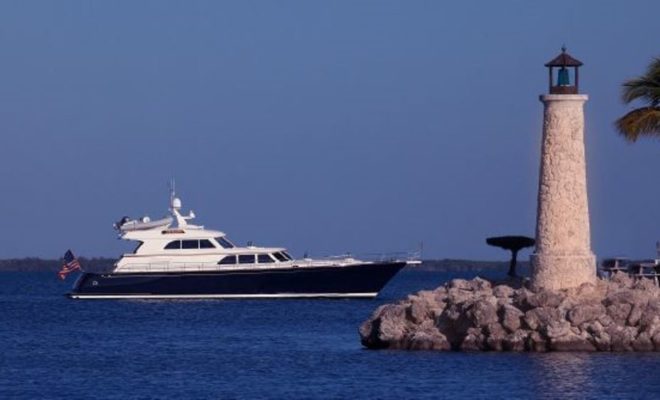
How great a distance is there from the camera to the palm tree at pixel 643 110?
123 ft

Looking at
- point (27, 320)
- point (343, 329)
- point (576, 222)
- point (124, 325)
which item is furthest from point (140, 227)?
point (576, 222)

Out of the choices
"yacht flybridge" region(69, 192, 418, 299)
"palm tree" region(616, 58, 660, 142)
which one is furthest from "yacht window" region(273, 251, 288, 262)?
"palm tree" region(616, 58, 660, 142)

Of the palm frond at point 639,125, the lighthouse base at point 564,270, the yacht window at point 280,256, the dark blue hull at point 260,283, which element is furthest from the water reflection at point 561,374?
the dark blue hull at point 260,283

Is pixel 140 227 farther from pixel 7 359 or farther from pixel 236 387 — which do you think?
pixel 236 387

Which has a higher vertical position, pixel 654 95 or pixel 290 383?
pixel 654 95

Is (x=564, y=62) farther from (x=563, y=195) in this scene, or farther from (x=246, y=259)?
(x=246, y=259)

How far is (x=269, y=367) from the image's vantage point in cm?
3434

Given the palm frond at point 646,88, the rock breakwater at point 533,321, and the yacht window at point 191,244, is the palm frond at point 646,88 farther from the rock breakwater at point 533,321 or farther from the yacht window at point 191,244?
the yacht window at point 191,244

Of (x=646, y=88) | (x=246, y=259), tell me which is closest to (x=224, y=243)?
(x=246, y=259)

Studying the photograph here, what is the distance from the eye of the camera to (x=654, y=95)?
125ft

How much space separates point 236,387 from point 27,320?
23.3 meters

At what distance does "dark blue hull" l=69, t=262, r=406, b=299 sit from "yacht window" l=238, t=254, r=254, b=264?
0.98ft

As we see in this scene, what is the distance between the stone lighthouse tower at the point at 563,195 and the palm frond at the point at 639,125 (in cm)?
353

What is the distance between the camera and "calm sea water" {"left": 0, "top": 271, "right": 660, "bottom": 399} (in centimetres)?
2950
